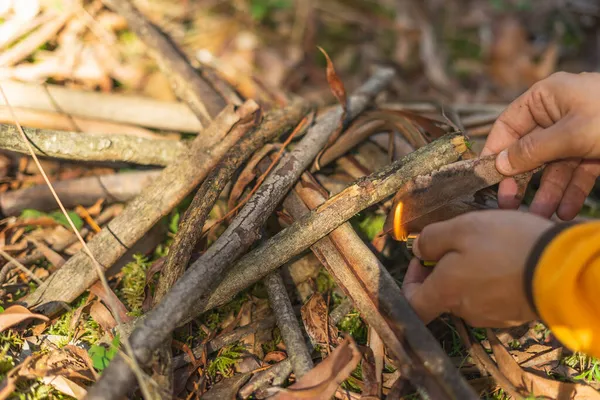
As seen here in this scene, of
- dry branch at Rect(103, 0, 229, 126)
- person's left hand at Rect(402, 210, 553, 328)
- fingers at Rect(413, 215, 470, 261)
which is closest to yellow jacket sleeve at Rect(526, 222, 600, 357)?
person's left hand at Rect(402, 210, 553, 328)

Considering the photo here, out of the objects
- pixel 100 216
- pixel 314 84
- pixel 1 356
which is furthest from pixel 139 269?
pixel 314 84

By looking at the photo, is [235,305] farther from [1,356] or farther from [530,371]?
[530,371]

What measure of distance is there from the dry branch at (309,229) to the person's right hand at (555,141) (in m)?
0.56

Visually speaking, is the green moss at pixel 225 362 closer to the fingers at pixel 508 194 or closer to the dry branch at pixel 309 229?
the dry branch at pixel 309 229

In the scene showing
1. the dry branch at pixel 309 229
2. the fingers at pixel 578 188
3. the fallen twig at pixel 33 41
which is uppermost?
the fallen twig at pixel 33 41

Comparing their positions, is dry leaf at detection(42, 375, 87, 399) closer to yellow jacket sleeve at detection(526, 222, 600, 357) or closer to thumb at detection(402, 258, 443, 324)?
thumb at detection(402, 258, 443, 324)

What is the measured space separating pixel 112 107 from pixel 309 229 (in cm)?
207

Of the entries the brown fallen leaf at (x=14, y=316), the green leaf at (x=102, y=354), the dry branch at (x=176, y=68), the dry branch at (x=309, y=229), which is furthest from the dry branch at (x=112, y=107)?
the green leaf at (x=102, y=354)

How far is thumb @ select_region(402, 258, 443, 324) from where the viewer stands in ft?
7.23

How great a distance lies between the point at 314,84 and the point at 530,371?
3.34 meters

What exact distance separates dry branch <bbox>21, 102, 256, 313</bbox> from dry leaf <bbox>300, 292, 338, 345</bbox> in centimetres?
105

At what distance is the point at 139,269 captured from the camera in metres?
2.86

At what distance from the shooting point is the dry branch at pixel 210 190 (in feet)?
7.97

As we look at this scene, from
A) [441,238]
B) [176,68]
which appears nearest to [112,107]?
[176,68]
